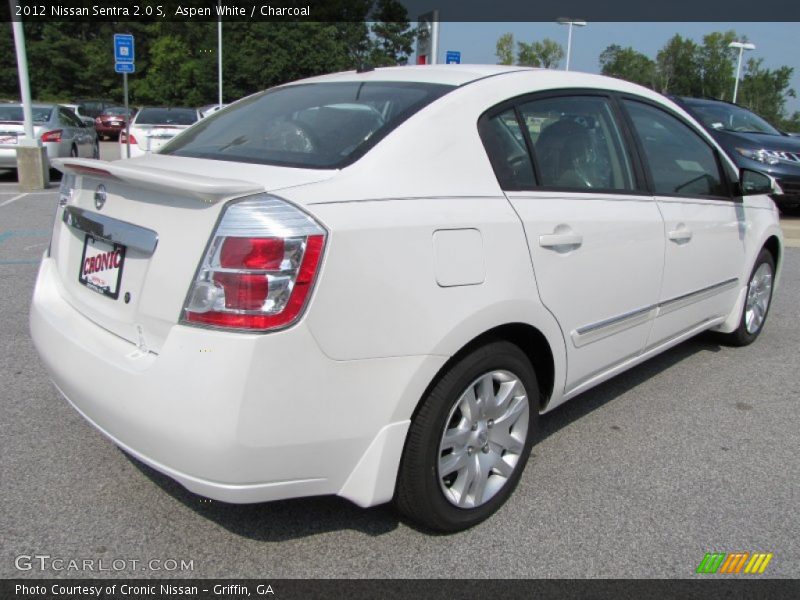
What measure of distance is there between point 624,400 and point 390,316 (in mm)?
2156

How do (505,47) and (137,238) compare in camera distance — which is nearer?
(137,238)

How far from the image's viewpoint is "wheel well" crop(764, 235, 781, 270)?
4719 millimetres

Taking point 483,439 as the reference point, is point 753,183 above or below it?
above

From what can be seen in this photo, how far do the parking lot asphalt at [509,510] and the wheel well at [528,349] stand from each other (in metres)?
0.41

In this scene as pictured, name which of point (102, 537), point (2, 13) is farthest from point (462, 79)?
point (2, 13)

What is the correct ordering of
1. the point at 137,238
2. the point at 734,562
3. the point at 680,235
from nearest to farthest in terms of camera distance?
1. the point at 137,238
2. the point at 734,562
3. the point at 680,235

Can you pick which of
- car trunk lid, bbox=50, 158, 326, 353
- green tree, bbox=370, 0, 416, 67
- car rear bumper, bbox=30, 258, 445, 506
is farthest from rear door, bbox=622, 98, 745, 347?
green tree, bbox=370, 0, 416, 67

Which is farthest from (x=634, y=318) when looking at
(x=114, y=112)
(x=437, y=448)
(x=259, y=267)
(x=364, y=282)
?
(x=114, y=112)

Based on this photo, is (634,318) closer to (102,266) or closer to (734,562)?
(734,562)

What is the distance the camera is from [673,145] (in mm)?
3656

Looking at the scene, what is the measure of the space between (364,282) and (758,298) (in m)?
3.75

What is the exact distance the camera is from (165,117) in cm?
1590

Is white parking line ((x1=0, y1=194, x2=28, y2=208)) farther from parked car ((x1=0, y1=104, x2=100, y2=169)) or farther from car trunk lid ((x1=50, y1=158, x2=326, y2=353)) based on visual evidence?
car trunk lid ((x1=50, y1=158, x2=326, y2=353))
